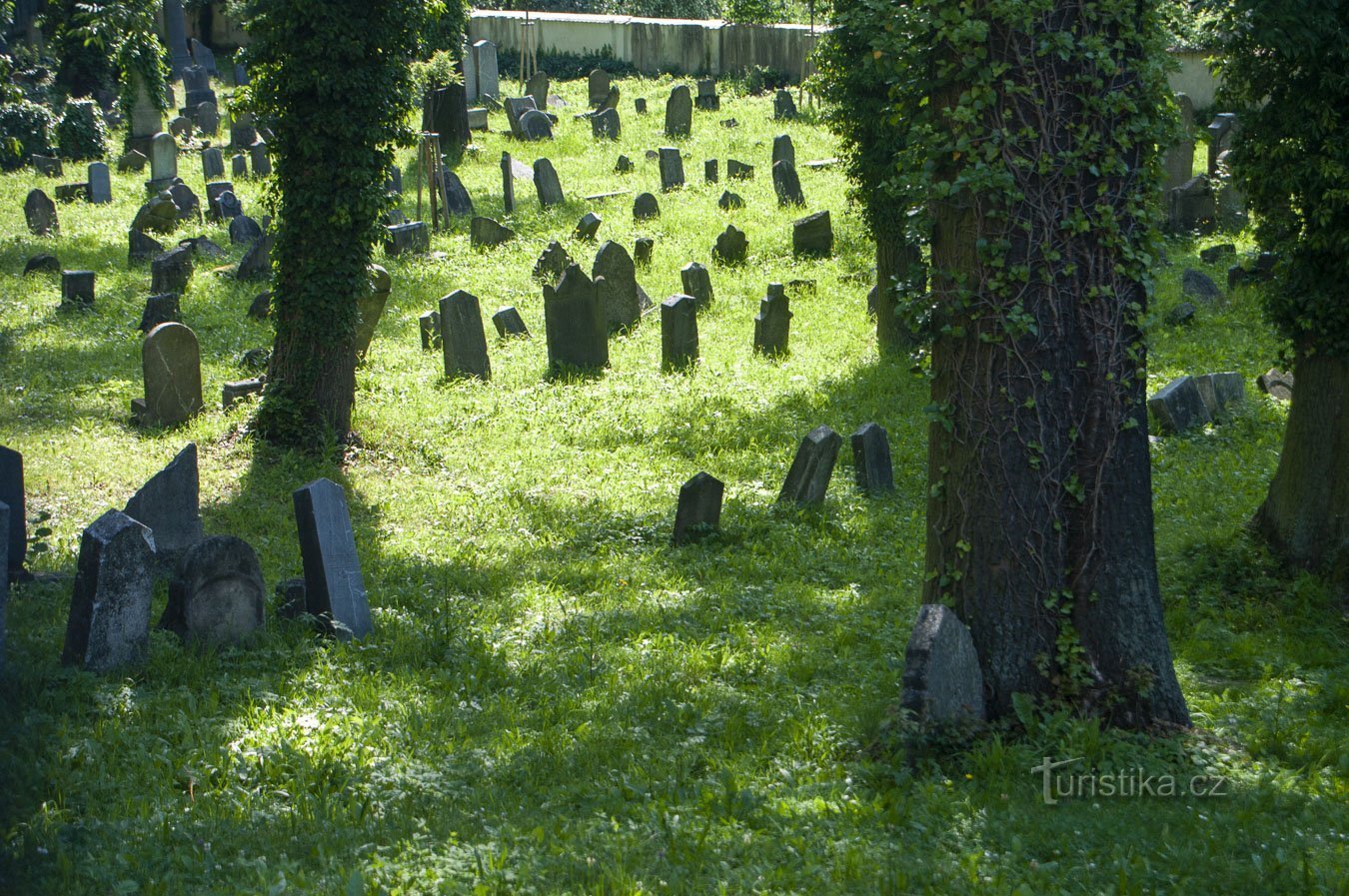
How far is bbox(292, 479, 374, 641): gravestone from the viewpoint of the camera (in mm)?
6875

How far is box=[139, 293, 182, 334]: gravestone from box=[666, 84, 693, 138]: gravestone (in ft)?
51.9

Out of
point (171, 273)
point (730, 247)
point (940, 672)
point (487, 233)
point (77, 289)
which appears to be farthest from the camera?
point (487, 233)

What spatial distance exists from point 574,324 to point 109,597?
26.6 ft

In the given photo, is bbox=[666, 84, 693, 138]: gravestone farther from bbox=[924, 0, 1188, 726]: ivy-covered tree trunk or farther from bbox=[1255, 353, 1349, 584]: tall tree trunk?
bbox=[924, 0, 1188, 726]: ivy-covered tree trunk

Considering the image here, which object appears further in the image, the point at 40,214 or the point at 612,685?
the point at 40,214

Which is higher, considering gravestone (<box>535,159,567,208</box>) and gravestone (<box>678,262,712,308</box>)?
gravestone (<box>535,159,567,208</box>)

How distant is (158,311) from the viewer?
14.8 meters

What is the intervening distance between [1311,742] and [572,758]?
3373 mm

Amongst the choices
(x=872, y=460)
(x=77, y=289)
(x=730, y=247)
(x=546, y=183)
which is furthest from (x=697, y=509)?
(x=546, y=183)

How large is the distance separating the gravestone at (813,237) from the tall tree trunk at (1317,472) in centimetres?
1082

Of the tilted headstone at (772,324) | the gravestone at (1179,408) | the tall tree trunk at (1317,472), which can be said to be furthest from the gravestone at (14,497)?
the gravestone at (1179,408)

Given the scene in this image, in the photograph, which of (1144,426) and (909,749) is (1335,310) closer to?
(1144,426)

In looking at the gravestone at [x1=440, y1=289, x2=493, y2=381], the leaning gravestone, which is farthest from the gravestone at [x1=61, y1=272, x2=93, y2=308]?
the leaning gravestone

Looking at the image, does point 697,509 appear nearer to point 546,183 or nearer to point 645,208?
point 645,208
